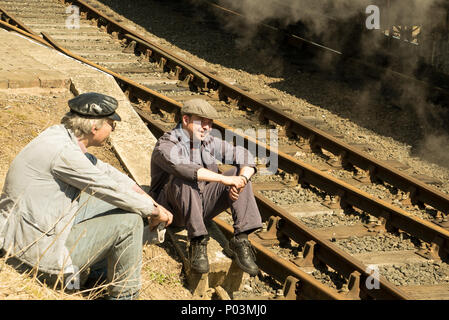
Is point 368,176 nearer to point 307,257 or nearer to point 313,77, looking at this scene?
point 307,257

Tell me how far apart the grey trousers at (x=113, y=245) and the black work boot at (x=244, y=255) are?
3.72 feet

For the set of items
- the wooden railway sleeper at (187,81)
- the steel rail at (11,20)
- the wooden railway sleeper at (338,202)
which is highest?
the steel rail at (11,20)

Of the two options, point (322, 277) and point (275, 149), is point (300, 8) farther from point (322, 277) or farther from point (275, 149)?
point (322, 277)

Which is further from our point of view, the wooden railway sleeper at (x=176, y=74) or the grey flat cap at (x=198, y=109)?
the wooden railway sleeper at (x=176, y=74)

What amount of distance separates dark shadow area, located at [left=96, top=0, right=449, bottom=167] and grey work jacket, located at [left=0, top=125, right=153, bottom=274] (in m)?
6.26

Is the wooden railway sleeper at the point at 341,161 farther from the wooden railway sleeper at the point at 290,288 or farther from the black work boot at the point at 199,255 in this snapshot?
the black work boot at the point at 199,255

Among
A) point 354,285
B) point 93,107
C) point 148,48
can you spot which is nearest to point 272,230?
point 354,285

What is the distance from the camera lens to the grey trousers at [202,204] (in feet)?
16.3

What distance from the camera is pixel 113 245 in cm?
417

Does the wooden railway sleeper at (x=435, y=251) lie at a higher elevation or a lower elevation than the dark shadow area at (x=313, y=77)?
lower

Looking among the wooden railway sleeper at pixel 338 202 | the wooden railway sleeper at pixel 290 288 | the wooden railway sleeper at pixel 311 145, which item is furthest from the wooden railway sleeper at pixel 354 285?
the wooden railway sleeper at pixel 311 145

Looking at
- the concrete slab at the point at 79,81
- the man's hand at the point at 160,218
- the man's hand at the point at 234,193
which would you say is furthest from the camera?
the concrete slab at the point at 79,81

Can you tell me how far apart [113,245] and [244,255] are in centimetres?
136

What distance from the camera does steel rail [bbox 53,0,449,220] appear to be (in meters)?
7.42
